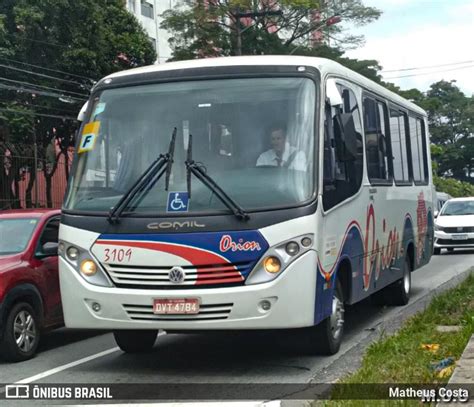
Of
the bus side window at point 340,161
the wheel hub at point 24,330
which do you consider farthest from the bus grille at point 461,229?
the wheel hub at point 24,330

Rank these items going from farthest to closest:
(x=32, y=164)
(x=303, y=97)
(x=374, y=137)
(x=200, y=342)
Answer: (x=32, y=164) < (x=374, y=137) < (x=200, y=342) < (x=303, y=97)

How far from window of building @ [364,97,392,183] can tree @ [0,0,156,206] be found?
13064 mm

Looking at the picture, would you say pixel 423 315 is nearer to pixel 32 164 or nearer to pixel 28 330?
pixel 28 330

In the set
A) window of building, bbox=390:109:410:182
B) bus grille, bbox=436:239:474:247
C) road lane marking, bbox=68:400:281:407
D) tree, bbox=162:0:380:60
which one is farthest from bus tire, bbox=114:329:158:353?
tree, bbox=162:0:380:60

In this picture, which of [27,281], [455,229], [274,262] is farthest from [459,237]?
[274,262]

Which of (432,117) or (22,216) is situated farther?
(432,117)

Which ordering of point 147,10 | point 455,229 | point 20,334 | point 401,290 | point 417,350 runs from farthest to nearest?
point 147,10 < point 455,229 < point 401,290 < point 20,334 < point 417,350

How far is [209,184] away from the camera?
7414 mm

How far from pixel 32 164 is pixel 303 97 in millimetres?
20151

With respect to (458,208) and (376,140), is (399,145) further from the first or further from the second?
(458,208)

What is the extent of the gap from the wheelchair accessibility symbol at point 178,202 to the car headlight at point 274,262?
32.9 inches

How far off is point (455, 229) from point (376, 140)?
550 inches

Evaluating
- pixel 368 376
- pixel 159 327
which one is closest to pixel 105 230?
pixel 159 327

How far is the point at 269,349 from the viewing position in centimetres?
883
